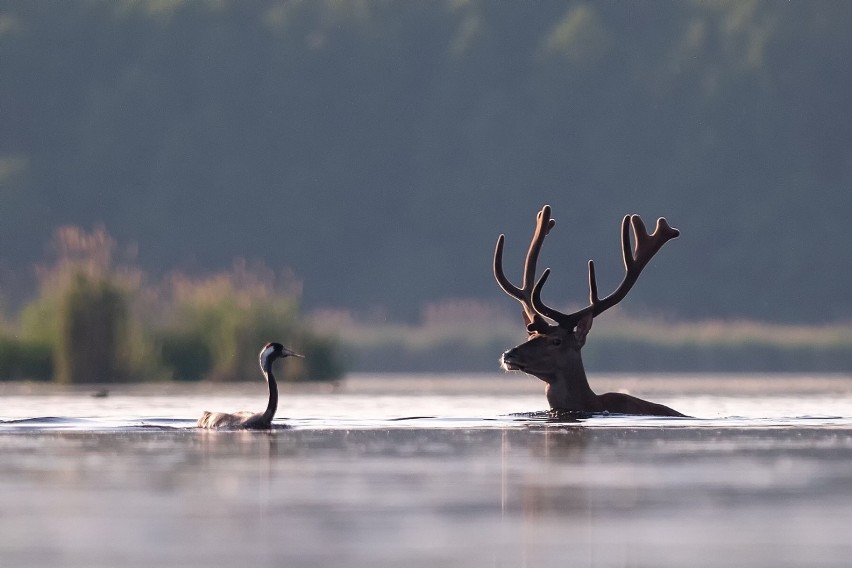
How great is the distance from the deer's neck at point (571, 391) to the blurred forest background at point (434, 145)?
56.6 meters

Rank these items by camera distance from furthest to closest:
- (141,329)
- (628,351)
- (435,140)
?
(435,140), (628,351), (141,329)

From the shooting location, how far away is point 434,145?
90.8 m

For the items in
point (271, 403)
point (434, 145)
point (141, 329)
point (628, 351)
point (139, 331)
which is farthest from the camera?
point (434, 145)

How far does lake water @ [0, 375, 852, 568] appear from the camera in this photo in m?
9.55

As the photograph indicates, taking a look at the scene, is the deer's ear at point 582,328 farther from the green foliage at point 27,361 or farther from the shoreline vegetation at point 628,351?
the shoreline vegetation at point 628,351

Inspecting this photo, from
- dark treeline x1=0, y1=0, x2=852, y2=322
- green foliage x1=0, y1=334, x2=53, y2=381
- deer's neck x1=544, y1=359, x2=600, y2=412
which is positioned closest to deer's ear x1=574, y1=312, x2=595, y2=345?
deer's neck x1=544, y1=359, x2=600, y2=412

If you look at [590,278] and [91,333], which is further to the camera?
[91,333]

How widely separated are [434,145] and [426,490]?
78.7 metres

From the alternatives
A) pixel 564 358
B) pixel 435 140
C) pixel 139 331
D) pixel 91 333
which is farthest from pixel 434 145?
pixel 564 358

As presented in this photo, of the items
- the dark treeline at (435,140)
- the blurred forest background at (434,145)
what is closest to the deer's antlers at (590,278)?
the blurred forest background at (434,145)

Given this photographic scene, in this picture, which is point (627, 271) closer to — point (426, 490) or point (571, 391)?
point (571, 391)

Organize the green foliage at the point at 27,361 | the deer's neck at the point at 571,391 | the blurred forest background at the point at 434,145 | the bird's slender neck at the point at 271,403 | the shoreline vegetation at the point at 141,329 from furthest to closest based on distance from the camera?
1. the blurred forest background at the point at 434,145
2. the green foliage at the point at 27,361
3. the shoreline vegetation at the point at 141,329
4. the deer's neck at the point at 571,391
5. the bird's slender neck at the point at 271,403

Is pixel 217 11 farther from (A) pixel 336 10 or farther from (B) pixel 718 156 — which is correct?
(B) pixel 718 156

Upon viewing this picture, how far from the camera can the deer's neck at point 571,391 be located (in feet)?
63.7
